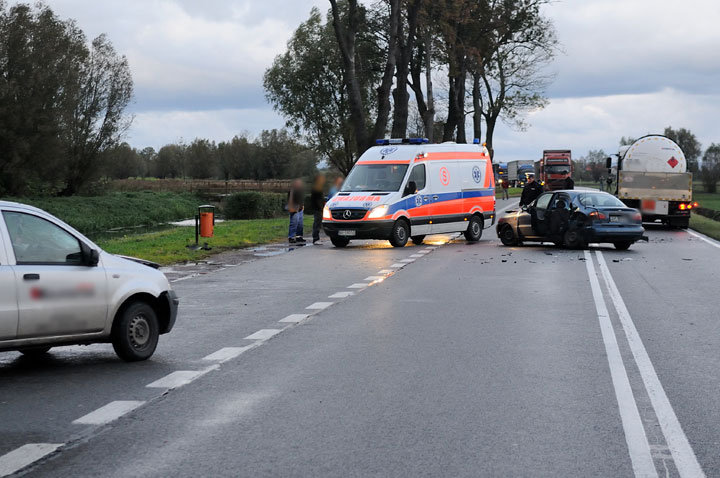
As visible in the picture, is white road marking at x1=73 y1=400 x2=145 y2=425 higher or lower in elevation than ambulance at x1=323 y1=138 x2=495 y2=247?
lower

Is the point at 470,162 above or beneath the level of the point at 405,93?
beneath

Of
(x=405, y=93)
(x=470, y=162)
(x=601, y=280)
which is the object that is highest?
(x=405, y=93)

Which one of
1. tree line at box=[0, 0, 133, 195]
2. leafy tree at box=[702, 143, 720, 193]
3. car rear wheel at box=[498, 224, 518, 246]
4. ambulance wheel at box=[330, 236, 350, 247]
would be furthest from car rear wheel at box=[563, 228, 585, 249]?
leafy tree at box=[702, 143, 720, 193]

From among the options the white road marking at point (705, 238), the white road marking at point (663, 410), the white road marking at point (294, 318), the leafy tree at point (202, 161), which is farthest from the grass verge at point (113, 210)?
the leafy tree at point (202, 161)

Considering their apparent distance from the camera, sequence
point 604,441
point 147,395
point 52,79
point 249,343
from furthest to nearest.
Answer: point 52,79 < point 249,343 < point 147,395 < point 604,441

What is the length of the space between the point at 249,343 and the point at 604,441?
4.71m

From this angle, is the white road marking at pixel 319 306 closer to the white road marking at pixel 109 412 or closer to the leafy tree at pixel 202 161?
the white road marking at pixel 109 412

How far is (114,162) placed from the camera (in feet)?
221

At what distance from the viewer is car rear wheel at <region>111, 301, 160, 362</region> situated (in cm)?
871

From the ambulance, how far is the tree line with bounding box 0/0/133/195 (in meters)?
34.0

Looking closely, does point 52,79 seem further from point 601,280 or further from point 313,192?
point 601,280

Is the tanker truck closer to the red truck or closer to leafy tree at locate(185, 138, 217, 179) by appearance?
the red truck

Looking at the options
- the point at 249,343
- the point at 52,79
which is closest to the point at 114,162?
the point at 52,79

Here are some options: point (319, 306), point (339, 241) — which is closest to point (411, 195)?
point (339, 241)
